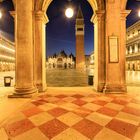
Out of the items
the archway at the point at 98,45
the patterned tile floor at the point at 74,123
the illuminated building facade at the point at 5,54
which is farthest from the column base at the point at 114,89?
the illuminated building facade at the point at 5,54

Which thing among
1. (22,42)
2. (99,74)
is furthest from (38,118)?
(99,74)

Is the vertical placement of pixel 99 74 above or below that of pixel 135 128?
above

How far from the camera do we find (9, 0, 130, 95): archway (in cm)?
587

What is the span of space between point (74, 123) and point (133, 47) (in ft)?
145

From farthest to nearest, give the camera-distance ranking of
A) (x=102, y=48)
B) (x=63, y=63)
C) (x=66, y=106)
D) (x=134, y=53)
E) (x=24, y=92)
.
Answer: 1. (x=63, y=63)
2. (x=134, y=53)
3. (x=102, y=48)
4. (x=24, y=92)
5. (x=66, y=106)

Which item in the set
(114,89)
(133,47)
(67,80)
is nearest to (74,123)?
(114,89)

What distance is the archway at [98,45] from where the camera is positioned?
5867 mm

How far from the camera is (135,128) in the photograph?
2.93 m

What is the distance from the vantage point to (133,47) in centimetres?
4206

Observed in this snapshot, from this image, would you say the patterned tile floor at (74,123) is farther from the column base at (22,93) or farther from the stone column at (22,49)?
the stone column at (22,49)

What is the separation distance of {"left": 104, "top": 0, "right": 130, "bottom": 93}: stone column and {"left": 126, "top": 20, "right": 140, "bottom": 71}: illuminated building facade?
114 feet

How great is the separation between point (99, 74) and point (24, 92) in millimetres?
3663

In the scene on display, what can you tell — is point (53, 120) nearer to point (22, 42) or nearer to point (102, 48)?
point (22, 42)

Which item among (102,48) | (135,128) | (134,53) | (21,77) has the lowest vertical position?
(135,128)
